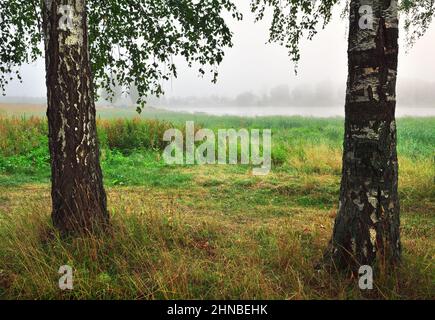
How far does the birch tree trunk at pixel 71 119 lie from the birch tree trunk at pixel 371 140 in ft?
9.32

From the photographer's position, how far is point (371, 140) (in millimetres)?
3584

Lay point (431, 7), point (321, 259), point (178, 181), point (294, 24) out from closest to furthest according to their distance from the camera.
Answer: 1. point (321, 259)
2. point (294, 24)
3. point (431, 7)
4. point (178, 181)

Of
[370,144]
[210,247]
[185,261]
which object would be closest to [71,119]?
[185,261]

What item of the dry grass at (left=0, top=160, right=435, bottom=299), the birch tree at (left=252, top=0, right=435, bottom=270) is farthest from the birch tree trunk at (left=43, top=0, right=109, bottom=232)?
the birch tree at (left=252, top=0, right=435, bottom=270)

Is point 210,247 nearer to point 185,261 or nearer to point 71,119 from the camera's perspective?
point 185,261

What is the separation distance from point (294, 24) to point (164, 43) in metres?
2.30

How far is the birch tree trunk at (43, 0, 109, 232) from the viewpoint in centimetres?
428

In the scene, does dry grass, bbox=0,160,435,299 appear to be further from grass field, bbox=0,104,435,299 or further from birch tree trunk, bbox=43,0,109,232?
birch tree trunk, bbox=43,0,109,232

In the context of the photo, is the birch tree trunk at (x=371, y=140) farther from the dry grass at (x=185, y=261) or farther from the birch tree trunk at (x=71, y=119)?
the birch tree trunk at (x=71, y=119)

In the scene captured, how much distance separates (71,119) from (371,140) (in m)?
3.18
